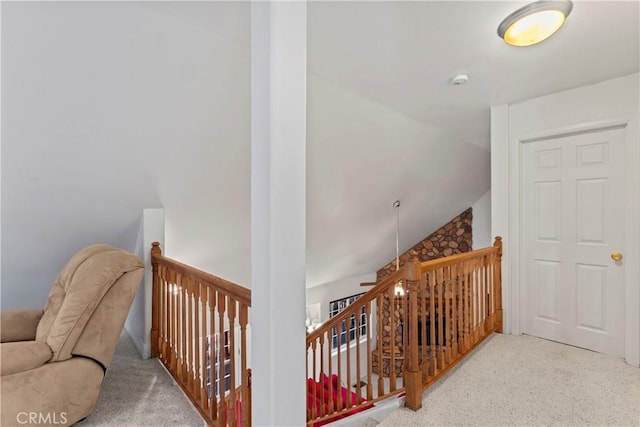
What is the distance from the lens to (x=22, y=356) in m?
1.55

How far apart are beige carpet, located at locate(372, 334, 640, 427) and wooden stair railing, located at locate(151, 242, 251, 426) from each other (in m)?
0.98

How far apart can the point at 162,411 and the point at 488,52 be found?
3.14 meters

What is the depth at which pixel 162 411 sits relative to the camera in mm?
1930

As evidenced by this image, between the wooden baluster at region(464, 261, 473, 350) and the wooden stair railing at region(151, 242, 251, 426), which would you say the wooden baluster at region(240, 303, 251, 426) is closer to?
the wooden stair railing at region(151, 242, 251, 426)

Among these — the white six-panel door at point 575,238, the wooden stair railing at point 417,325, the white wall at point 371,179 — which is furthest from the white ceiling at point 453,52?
the wooden stair railing at point 417,325

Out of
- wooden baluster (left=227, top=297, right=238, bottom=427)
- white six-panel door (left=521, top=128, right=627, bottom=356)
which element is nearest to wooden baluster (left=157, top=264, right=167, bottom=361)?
wooden baluster (left=227, top=297, right=238, bottom=427)

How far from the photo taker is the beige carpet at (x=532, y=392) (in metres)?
1.87

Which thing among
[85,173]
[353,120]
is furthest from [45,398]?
[353,120]

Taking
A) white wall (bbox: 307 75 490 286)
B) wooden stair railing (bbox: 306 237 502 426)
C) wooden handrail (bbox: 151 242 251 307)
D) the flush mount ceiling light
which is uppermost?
the flush mount ceiling light

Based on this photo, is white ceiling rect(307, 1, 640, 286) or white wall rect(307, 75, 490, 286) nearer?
white ceiling rect(307, 1, 640, 286)

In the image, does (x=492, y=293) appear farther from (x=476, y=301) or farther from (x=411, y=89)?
(x=411, y=89)

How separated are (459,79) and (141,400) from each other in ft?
10.6

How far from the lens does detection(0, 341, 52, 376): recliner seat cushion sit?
1.50 meters

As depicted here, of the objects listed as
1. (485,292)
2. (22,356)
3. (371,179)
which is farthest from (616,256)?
(22,356)
